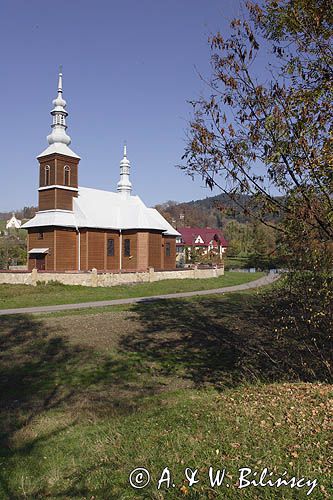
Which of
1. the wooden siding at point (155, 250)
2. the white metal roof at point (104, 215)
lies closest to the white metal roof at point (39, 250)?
the white metal roof at point (104, 215)

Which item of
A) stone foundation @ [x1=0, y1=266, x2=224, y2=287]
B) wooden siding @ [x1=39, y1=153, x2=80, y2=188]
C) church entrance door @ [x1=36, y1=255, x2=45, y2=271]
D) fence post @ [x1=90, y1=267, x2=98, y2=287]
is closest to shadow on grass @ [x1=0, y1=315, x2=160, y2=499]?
stone foundation @ [x1=0, y1=266, x2=224, y2=287]

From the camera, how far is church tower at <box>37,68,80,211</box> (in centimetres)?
3412

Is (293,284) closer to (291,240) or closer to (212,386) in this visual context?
(291,240)

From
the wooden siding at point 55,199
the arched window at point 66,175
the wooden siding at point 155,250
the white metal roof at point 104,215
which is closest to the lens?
the white metal roof at point 104,215

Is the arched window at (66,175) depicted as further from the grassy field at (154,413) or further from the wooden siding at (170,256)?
the grassy field at (154,413)

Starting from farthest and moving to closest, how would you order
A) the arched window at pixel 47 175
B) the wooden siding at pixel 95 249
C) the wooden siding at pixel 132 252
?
the wooden siding at pixel 132 252 < the arched window at pixel 47 175 < the wooden siding at pixel 95 249

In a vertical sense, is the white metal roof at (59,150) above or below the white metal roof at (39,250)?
above

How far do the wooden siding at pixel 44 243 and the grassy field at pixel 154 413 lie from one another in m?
18.0

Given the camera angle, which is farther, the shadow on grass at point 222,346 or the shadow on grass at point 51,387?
the shadow on grass at point 222,346

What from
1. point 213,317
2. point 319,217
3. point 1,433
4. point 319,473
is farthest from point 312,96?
point 213,317

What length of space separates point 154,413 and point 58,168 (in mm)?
29894

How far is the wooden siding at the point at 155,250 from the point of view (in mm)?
37375

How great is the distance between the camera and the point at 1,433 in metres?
6.89

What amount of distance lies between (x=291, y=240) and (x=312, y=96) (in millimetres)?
2163
